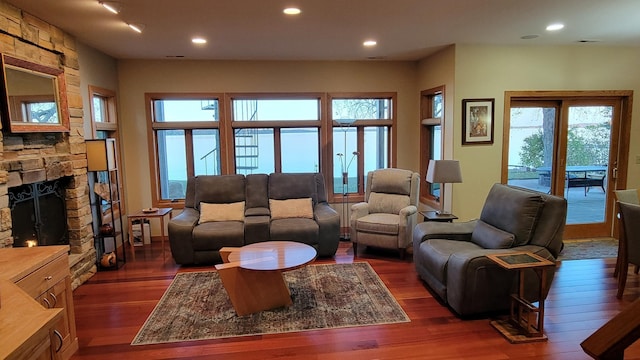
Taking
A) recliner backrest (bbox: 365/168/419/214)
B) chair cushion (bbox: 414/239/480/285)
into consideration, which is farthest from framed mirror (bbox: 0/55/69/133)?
chair cushion (bbox: 414/239/480/285)

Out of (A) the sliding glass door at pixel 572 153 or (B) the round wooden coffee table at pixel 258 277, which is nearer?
(B) the round wooden coffee table at pixel 258 277

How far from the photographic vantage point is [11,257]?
7.84 ft

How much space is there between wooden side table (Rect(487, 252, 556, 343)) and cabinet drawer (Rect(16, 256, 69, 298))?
9.99 feet

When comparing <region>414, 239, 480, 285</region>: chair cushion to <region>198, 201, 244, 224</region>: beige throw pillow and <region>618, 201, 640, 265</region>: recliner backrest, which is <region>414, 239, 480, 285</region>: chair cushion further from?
<region>198, 201, 244, 224</region>: beige throw pillow

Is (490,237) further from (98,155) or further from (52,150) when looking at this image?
(52,150)

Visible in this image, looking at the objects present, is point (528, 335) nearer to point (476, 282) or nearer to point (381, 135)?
point (476, 282)

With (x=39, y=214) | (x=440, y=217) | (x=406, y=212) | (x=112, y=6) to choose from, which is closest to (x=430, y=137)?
(x=406, y=212)

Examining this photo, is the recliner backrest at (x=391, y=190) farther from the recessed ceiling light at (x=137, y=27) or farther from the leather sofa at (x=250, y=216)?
the recessed ceiling light at (x=137, y=27)

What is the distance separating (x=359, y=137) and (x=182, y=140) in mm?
2706

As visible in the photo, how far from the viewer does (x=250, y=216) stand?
15.9 ft

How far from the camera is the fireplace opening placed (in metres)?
3.39

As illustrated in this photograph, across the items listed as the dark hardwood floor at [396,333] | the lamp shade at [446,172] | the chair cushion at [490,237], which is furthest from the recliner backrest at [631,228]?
the lamp shade at [446,172]

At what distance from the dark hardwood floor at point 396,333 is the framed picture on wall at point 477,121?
1.83m

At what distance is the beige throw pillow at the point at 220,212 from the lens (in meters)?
4.84
